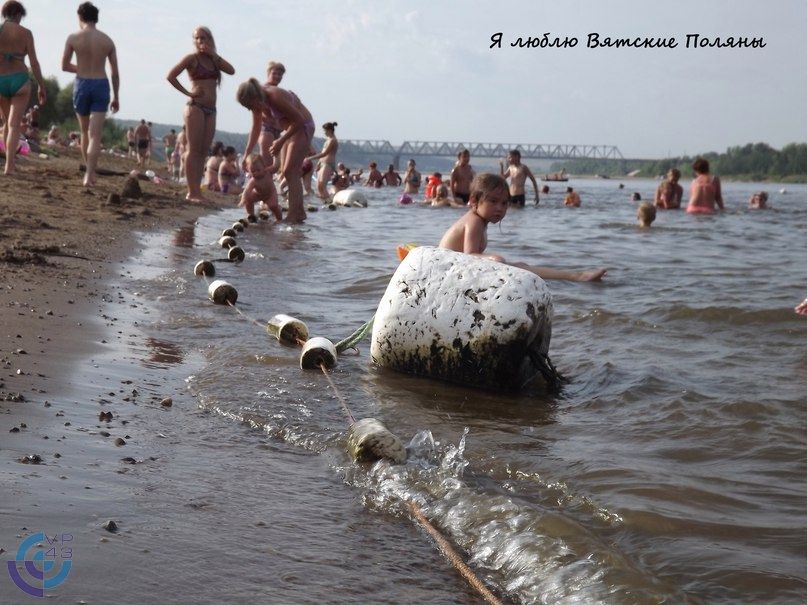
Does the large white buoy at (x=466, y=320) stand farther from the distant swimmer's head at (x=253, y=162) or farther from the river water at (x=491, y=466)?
the distant swimmer's head at (x=253, y=162)

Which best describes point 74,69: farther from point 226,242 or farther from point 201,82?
point 226,242

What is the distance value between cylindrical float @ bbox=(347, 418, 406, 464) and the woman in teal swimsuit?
31.5ft

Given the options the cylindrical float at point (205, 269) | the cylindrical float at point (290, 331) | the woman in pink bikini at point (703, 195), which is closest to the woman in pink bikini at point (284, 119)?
the cylindrical float at point (205, 269)

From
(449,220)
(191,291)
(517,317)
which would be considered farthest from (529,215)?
(517,317)

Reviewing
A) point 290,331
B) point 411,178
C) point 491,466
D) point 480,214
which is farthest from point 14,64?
point 411,178

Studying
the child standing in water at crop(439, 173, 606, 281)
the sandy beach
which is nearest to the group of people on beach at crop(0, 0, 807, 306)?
the sandy beach

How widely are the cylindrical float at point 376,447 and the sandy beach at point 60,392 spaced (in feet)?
2.81

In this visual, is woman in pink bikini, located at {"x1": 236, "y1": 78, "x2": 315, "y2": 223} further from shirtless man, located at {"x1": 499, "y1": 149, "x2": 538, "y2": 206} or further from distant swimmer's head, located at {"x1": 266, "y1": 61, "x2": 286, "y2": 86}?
shirtless man, located at {"x1": 499, "y1": 149, "x2": 538, "y2": 206}

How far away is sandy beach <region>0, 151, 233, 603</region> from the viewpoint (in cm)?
304

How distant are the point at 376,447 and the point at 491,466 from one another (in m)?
0.52

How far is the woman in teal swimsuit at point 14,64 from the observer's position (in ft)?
38.6

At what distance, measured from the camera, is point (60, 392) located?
14.4ft

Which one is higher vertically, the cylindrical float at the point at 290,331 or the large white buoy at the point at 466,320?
the large white buoy at the point at 466,320

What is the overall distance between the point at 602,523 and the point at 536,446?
3.19ft
